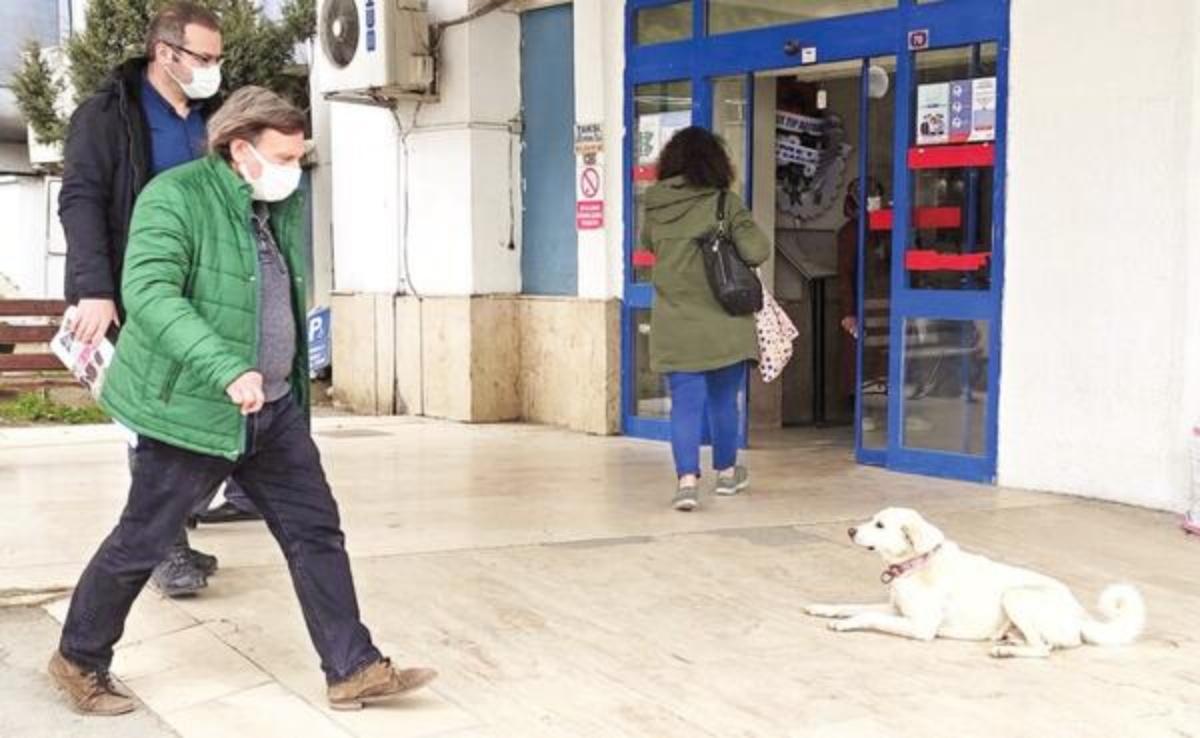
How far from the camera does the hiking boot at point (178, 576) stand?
490cm

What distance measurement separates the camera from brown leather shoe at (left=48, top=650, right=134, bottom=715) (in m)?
3.87

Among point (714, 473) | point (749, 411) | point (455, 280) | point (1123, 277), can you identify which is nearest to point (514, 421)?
point (455, 280)

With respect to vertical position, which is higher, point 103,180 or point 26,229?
point 103,180

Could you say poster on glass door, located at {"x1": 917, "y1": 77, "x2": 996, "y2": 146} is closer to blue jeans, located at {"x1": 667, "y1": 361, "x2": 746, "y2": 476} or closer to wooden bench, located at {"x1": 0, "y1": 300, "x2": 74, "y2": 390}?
blue jeans, located at {"x1": 667, "y1": 361, "x2": 746, "y2": 476}

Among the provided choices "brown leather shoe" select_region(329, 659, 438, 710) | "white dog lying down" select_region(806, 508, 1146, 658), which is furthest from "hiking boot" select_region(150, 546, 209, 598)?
"white dog lying down" select_region(806, 508, 1146, 658)

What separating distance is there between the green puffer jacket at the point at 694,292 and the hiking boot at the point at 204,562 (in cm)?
229

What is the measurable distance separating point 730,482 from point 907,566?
2.49 metres

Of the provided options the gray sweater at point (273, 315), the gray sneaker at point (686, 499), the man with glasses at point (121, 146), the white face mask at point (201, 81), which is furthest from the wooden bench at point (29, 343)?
the gray sweater at point (273, 315)

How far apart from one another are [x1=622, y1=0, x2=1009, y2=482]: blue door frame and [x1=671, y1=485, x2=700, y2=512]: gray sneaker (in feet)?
4.96

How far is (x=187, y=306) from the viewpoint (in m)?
3.58

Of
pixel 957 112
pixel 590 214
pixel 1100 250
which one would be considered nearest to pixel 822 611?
pixel 1100 250

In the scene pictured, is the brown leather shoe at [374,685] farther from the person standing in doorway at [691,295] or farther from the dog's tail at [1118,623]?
the person standing in doorway at [691,295]

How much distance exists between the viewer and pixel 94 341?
4344mm

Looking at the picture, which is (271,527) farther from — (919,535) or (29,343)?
(29,343)
